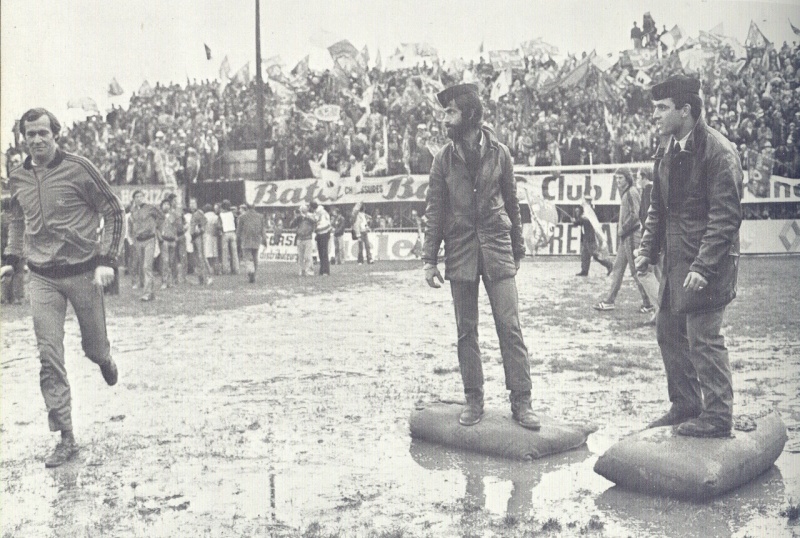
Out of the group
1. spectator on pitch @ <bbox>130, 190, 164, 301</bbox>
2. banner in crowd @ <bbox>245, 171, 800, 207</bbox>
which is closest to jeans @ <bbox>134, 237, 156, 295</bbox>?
spectator on pitch @ <bbox>130, 190, 164, 301</bbox>

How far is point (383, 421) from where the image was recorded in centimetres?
581

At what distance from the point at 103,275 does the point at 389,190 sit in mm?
18513

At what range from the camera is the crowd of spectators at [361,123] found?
2005 centimetres

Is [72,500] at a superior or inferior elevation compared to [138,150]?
inferior

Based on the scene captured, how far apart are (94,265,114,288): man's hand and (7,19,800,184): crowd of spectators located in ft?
47.5

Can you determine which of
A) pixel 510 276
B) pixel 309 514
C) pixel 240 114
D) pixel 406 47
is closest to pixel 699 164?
pixel 510 276

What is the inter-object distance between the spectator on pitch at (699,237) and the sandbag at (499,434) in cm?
76

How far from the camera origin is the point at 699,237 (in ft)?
14.3

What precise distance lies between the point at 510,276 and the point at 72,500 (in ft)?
9.07

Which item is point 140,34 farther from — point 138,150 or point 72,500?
point 138,150

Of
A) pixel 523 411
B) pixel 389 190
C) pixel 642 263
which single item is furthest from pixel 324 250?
pixel 642 263

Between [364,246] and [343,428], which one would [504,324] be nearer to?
[343,428]

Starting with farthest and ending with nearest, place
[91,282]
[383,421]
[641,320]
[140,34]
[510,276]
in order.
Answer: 1. [641,320]
2. [140,34]
3. [383,421]
4. [91,282]
5. [510,276]

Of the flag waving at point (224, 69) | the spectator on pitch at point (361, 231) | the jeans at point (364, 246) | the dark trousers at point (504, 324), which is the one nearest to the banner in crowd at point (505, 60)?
the spectator on pitch at point (361, 231)
